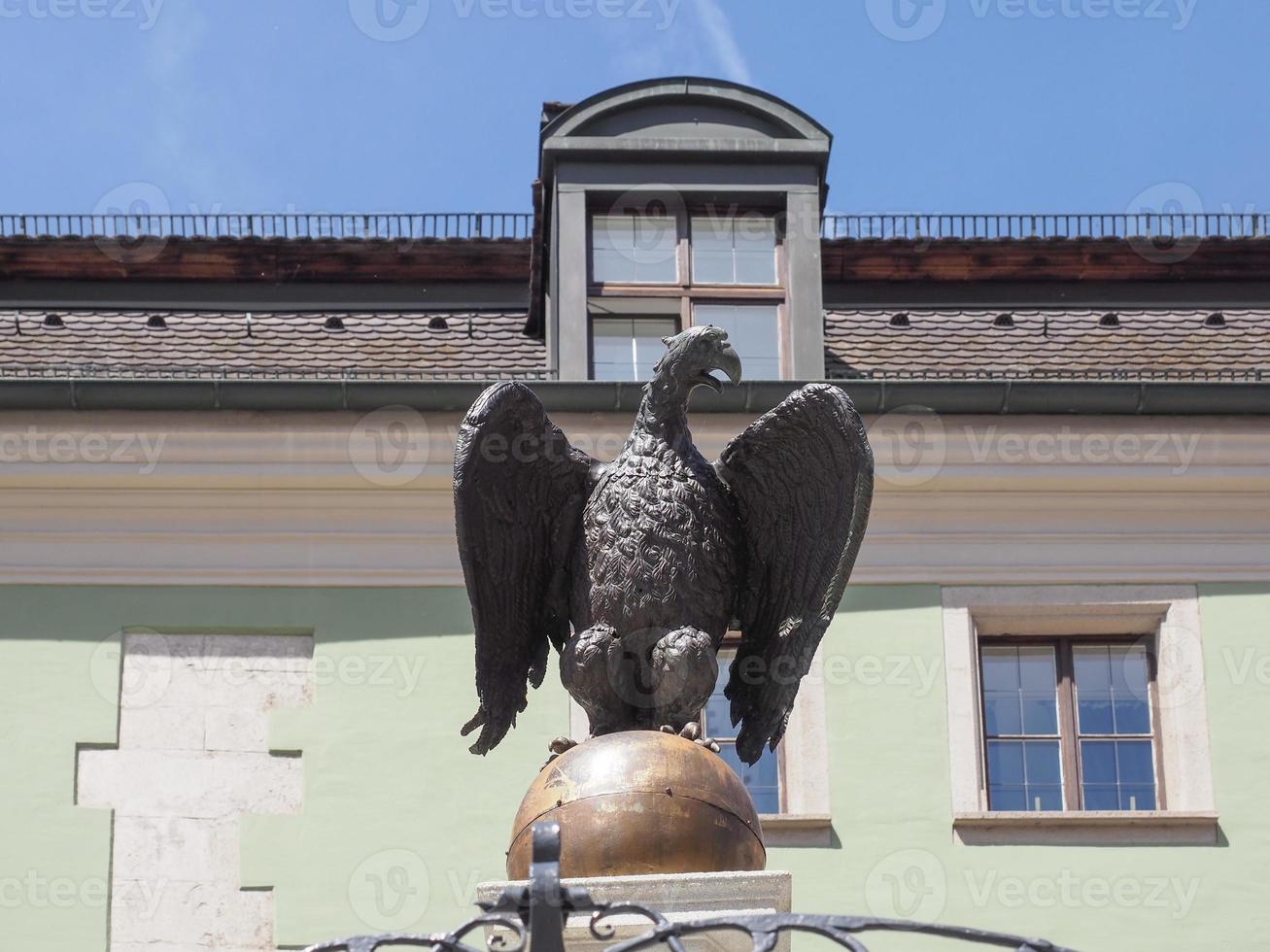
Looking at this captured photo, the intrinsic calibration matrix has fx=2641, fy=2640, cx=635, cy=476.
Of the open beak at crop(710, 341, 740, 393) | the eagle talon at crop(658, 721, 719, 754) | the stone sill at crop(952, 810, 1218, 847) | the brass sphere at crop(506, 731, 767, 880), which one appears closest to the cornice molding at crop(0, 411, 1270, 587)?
the stone sill at crop(952, 810, 1218, 847)

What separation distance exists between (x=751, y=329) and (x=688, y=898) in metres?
8.43

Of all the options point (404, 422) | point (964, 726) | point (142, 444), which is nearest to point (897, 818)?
point (964, 726)

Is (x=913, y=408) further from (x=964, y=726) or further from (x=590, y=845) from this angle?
(x=590, y=845)

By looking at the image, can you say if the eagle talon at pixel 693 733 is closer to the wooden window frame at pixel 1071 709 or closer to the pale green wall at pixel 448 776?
the pale green wall at pixel 448 776

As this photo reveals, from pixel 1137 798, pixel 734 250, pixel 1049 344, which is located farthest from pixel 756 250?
pixel 1137 798

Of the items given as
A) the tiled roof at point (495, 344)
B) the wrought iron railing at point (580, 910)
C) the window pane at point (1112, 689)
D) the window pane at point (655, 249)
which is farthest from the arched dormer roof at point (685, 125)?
the wrought iron railing at point (580, 910)

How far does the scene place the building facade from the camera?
42.3 ft

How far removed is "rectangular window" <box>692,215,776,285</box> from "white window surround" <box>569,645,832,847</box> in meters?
2.46

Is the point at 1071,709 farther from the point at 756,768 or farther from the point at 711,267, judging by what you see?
the point at 711,267

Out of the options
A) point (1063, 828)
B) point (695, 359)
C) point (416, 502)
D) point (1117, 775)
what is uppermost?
point (416, 502)

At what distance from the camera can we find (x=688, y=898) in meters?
6.40

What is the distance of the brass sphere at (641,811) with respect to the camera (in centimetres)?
650

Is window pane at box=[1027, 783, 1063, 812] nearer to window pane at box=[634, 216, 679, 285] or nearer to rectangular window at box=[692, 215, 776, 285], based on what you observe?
rectangular window at box=[692, 215, 776, 285]

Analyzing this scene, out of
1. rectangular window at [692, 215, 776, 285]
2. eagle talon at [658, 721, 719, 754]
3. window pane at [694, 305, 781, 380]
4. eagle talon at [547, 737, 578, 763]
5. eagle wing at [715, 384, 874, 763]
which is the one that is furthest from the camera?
rectangular window at [692, 215, 776, 285]
